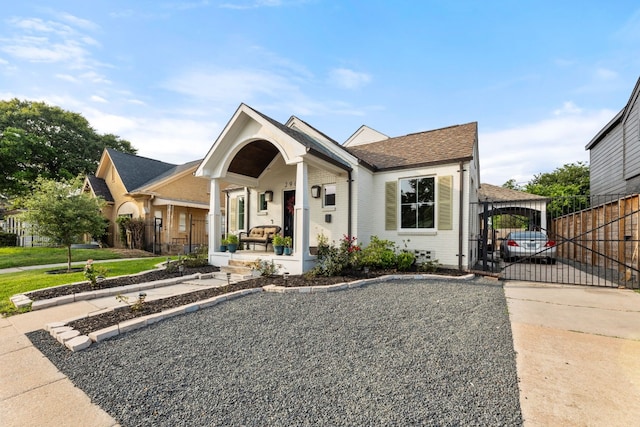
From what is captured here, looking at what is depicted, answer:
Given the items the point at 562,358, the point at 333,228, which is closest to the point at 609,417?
the point at 562,358

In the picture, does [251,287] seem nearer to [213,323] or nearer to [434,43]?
[213,323]

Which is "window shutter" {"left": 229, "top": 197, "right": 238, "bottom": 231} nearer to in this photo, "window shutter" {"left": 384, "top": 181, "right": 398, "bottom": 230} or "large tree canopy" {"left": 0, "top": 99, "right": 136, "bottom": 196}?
"window shutter" {"left": 384, "top": 181, "right": 398, "bottom": 230}

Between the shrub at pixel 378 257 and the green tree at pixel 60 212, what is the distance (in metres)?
9.09

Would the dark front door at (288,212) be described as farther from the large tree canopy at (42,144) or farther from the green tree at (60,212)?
the large tree canopy at (42,144)

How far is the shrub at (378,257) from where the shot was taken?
805 centimetres

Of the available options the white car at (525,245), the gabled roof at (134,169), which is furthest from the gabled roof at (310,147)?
the gabled roof at (134,169)

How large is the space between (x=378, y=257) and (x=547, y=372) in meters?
5.47

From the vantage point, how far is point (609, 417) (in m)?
2.12

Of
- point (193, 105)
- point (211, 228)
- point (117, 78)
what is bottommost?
point (211, 228)

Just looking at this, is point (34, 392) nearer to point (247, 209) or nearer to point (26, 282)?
point (26, 282)

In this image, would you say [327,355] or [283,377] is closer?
[283,377]

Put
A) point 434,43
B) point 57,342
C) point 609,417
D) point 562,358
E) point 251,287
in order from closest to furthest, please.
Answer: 1. point 609,417
2. point 562,358
3. point 57,342
4. point 251,287
5. point 434,43

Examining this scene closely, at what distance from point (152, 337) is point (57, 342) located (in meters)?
1.27

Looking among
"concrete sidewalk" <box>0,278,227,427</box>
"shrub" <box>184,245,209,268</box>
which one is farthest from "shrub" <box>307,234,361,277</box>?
"concrete sidewalk" <box>0,278,227,427</box>
